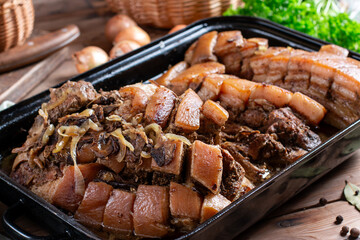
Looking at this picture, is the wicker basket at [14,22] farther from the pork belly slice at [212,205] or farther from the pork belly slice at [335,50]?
the pork belly slice at [212,205]

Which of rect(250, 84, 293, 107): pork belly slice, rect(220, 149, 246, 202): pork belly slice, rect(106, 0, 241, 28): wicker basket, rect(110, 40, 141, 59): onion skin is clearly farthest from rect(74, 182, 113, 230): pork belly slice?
rect(106, 0, 241, 28): wicker basket

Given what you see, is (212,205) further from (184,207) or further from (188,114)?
(188,114)

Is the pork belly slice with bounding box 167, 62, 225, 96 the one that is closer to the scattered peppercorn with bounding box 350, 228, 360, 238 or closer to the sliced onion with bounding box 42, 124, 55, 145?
the sliced onion with bounding box 42, 124, 55, 145

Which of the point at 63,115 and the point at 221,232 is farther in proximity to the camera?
the point at 63,115

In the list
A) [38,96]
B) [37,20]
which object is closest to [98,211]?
[38,96]

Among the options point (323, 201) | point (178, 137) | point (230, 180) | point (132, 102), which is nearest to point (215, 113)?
point (178, 137)

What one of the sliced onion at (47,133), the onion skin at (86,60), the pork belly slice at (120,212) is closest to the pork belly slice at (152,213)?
the pork belly slice at (120,212)

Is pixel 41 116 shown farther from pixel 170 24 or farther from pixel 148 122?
pixel 170 24
